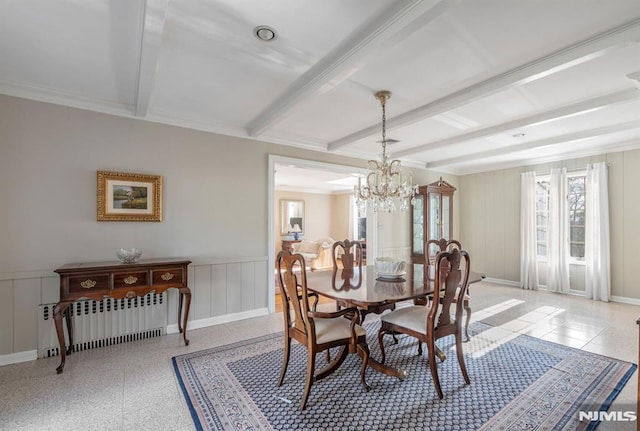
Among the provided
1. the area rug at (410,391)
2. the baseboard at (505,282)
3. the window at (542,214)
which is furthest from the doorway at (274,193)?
the window at (542,214)

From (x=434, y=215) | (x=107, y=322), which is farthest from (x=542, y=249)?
(x=107, y=322)

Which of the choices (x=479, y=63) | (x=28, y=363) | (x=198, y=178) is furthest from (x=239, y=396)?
(x=479, y=63)

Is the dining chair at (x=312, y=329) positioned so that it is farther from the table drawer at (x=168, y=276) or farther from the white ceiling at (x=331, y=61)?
the white ceiling at (x=331, y=61)

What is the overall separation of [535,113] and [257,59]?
302cm

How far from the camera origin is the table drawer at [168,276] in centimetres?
294

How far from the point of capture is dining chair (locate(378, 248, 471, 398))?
2172mm

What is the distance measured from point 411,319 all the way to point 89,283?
2.76 metres

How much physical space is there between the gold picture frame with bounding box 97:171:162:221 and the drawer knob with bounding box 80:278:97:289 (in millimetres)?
703

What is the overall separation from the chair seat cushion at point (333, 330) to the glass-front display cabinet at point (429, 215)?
3.65m

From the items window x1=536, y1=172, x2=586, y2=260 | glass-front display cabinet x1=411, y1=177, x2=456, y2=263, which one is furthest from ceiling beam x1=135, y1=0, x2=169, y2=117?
window x1=536, y1=172, x2=586, y2=260

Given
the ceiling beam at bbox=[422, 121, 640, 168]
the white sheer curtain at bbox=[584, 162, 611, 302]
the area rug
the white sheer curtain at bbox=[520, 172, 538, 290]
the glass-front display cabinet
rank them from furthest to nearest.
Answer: the glass-front display cabinet
the white sheer curtain at bbox=[520, 172, 538, 290]
the white sheer curtain at bbox=[584, 162, 611, 302]
the ceiling beam at bbox=[422, 121, 640, 168]
the area rug

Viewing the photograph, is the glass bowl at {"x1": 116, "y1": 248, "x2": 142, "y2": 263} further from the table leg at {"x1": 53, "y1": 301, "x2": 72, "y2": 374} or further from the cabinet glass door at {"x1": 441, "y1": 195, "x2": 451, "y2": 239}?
the cabinet glass door at {"x1": 441, "y1": 195, "x2": 451, "y2": 239}

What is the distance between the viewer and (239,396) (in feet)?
7.11

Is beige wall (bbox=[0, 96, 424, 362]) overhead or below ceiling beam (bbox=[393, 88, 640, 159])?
below
